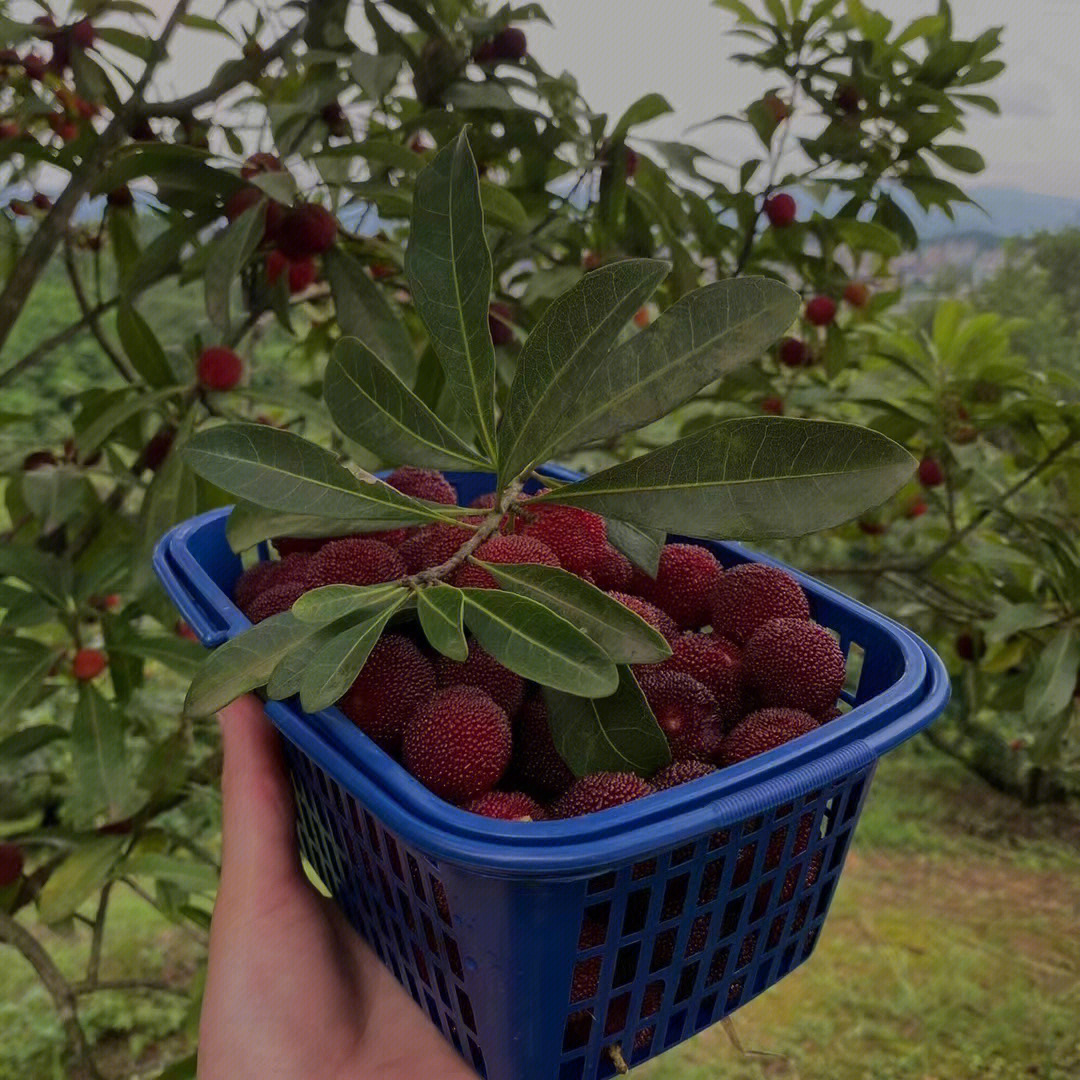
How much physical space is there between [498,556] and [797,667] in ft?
0.60

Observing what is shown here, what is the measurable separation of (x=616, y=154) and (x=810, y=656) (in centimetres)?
64

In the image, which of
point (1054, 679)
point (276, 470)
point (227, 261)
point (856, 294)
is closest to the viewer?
point (276, 470)

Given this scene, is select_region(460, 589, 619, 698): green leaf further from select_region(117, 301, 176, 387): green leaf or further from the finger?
select_region(117, 301, 176, 387): green leaf

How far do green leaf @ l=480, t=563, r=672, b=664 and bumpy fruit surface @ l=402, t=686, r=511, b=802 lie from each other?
0.07 metres

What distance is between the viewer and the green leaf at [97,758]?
974mm

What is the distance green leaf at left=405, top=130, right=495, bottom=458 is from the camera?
0.54 m

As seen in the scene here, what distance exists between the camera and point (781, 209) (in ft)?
4.11

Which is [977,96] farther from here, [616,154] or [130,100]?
[130,100]

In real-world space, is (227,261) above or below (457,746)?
above

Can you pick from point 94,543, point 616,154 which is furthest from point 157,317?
point 616,154

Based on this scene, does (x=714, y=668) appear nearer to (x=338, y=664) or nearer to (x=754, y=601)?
(x=754, y=601)

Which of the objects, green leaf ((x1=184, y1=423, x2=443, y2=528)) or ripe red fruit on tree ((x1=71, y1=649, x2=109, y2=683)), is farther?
ripe red fruit on tree ((x1=71, y1=649, x2=109, y2=683))

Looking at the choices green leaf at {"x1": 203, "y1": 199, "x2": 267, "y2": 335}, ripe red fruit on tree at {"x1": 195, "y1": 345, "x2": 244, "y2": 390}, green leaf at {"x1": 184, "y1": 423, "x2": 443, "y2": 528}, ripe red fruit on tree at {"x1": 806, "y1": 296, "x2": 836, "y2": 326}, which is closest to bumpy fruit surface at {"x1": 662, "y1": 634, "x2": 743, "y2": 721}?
green leaf at {"x1": 184, "y1": 423, "x2": 443, "y2": 528}

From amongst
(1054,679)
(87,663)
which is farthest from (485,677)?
(1054,679)
